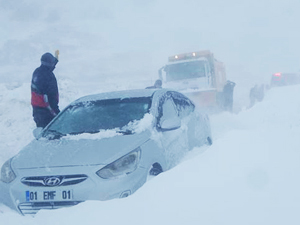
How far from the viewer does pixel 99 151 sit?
4.42 meters

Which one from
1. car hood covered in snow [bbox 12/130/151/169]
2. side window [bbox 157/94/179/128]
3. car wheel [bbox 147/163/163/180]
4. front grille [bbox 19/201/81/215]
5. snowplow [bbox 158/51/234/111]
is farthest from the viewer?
snowplow [bbox 158/51/234/111]

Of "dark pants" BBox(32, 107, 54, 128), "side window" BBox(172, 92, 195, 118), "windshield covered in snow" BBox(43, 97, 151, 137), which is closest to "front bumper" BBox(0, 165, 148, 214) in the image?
"windshield covered in snow" BBox(43, 97, 151, 137)

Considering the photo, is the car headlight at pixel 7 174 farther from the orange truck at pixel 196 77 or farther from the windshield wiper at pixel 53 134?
the orange truck at pixel 196 77

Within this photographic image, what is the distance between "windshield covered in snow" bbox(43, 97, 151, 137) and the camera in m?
5.21

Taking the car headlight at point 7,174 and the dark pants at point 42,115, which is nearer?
the car headlight at point 7,174

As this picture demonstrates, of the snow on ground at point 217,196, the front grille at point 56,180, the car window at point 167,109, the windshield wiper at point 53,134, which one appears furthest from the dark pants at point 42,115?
the snow on ground at point 217,196

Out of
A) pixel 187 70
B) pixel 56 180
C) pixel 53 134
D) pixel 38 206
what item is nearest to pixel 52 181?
pixel 56 180

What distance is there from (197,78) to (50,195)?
12.0 metres

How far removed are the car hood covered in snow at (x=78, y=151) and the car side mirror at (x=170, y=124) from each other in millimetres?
282

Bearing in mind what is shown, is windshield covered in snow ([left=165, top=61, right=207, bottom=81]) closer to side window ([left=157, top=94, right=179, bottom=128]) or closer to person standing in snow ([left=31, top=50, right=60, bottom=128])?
person standing in snow ([left=31, top=50, right=60, bottom=128])

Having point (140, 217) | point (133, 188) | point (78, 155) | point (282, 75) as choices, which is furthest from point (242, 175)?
point (282, 75)

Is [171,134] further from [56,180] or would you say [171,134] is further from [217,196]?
[217,196]

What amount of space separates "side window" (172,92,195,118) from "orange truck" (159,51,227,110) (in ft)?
27.0

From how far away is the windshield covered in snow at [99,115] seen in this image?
205 inches
